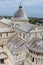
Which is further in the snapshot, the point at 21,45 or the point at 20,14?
the point at 20,14

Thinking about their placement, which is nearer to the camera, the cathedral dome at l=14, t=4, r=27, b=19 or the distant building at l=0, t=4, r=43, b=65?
the distant building at l=0, t=4, r=43, b=65

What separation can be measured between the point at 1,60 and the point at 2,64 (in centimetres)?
112

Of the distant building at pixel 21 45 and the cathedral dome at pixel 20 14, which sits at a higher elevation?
the cathedral dome at pixel 20 14

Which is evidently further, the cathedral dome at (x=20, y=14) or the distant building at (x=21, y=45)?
the cathedral dome at (x=20, y=14)

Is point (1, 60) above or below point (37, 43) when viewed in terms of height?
below

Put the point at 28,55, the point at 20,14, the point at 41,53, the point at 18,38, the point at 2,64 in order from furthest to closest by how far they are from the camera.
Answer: the point at 20,14
the point at 18,38
the point at 2,64
the point at 28,55
the point at 41,53

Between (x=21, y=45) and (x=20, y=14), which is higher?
(x=20, y=14)

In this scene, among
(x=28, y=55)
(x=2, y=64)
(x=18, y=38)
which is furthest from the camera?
(x=18, y=38)

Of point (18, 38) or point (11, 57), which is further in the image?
point (18, 38)

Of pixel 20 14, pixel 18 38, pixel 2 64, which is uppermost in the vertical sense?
pixel 20 14

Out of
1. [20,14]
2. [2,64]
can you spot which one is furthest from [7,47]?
[20,14]

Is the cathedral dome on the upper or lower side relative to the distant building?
upper

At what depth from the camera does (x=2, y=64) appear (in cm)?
3088

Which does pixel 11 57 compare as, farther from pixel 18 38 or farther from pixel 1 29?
pixel 1 29
